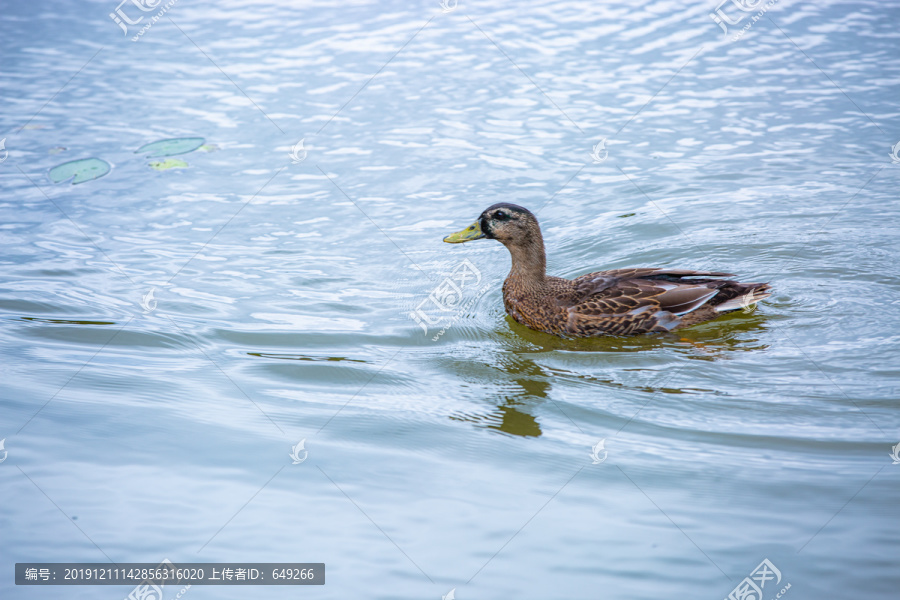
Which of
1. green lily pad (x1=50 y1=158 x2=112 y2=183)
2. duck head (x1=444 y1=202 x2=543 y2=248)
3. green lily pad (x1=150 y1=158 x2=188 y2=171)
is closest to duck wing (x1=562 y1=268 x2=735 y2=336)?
duck head (x1=444 y1=202 x2=543 y2=248)

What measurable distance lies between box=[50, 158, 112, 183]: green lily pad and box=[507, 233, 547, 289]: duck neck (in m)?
5.07

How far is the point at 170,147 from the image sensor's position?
9734 mm

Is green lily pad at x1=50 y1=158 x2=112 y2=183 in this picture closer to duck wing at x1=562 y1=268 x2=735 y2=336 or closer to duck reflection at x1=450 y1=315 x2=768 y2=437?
duck reflection at x1=450 y1=315 x2=768 y2=437

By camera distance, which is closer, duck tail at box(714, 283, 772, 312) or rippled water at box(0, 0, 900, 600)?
rippled water at box(0, 0, 900, 600)

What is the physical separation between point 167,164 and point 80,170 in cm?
94

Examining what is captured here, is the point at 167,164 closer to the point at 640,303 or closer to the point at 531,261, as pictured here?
the point at 531,261

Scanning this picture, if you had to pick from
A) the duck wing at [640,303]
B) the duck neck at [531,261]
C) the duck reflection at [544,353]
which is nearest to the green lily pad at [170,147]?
the duck neck at [531,261]

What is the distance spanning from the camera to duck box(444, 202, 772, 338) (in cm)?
668

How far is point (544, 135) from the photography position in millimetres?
10031

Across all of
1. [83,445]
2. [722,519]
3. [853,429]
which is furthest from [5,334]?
[853,429]

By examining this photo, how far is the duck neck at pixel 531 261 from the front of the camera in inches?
277

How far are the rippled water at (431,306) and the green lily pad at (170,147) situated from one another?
21 centimetres

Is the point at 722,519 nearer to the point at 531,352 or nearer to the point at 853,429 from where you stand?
the point at 853,429

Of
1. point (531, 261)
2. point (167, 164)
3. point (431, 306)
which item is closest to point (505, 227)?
point (531, 261)
